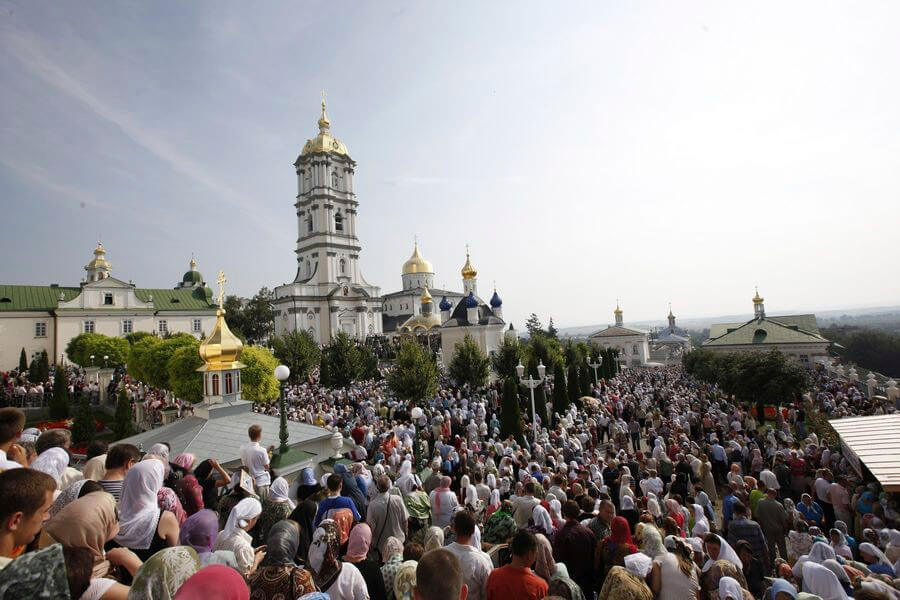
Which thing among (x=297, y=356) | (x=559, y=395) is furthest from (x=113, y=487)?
(x=297, y=356)

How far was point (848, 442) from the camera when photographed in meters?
8.18

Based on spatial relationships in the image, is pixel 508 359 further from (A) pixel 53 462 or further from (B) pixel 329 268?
(B) pixel 329 268

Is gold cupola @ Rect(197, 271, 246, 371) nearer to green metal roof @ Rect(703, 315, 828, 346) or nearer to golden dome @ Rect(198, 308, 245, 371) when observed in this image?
golden dome @ Rect(198, 308, 245, 371)

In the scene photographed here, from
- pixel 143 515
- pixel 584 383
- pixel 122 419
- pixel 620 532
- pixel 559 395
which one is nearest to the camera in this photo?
pixel 143 515

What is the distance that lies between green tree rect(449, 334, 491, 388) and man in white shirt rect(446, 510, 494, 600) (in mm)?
23313

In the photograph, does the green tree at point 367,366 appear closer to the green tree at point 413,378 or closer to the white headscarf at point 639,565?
the green tree at point 413,378

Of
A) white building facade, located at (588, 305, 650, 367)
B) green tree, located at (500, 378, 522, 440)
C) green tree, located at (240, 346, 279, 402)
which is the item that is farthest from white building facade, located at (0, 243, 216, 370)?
white building facade, located at (588, 305, 650, 367)

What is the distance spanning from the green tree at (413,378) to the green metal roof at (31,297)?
136 feet

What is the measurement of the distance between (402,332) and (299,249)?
17345 mm

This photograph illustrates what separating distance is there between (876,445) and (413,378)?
53.7 feet

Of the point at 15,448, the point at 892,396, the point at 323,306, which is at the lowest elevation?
the point at 892,396

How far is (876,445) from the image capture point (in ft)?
25.6

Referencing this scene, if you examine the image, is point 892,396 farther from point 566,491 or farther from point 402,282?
point 402,282

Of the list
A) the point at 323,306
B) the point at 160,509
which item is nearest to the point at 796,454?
the point at 160,509
